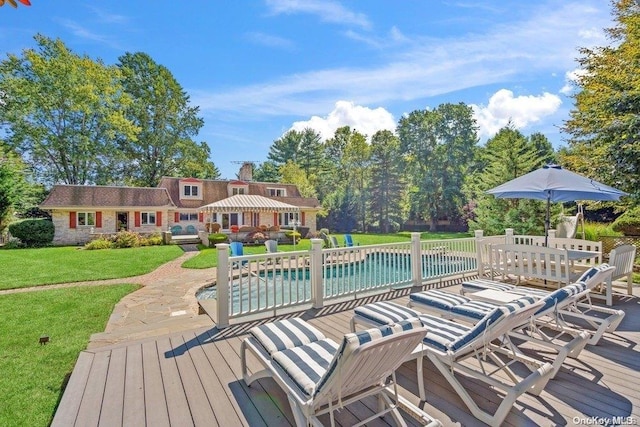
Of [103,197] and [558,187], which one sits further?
[103,197]

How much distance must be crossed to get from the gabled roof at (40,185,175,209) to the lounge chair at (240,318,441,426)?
21.2m

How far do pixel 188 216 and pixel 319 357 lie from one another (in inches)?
885

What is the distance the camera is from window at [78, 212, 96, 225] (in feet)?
63.1

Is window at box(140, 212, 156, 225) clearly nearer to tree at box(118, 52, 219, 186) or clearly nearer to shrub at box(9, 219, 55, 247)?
shrub at box(9, 219, 55, 247)

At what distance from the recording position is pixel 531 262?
16.9ft

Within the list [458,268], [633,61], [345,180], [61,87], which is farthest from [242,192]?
[633,61]

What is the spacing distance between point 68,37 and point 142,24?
61.0ft

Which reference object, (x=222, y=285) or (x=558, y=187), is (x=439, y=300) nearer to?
(x=222, y=285)

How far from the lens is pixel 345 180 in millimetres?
32125

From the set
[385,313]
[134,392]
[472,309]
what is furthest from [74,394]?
[472,309]

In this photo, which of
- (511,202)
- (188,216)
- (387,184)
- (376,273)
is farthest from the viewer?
(387,184)

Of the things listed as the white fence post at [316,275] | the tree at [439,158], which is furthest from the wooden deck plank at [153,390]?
the tree at [439,158]

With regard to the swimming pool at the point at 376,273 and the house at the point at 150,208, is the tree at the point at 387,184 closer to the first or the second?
the house at the point at 150,208

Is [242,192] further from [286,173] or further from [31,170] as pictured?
[31,170]
